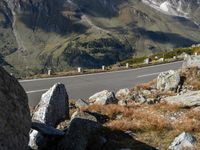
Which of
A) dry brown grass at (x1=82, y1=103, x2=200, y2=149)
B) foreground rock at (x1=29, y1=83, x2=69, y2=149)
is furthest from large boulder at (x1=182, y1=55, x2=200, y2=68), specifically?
foreground rock at (x1=29, y1=83, x2=69, y2=149)

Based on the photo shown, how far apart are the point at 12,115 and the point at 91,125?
382cm

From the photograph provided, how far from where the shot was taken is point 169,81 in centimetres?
2511

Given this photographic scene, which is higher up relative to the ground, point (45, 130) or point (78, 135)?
point (45, 130)

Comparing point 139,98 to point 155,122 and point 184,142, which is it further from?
point 184,142

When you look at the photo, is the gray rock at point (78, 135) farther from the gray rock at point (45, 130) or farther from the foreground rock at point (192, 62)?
the foreground rock at point (192, 62)

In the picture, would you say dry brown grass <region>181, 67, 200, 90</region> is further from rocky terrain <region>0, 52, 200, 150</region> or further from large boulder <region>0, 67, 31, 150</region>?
large boulder <region>0, 67, 31, 150</region>

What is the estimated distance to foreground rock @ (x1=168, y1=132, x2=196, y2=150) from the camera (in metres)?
11.1

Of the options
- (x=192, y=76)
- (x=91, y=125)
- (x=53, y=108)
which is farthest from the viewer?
(x=192, y=76)

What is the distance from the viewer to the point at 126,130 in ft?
43.2

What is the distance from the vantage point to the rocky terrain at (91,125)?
8891mm

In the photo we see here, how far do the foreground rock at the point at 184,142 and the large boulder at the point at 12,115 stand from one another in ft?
13.2

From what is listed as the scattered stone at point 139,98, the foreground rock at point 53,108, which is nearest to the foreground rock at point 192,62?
the scattered stone at point 139,98

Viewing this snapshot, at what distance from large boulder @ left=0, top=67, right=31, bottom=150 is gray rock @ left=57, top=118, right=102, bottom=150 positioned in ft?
6.76

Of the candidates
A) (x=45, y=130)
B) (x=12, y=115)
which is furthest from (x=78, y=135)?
(x=12, y=115)
